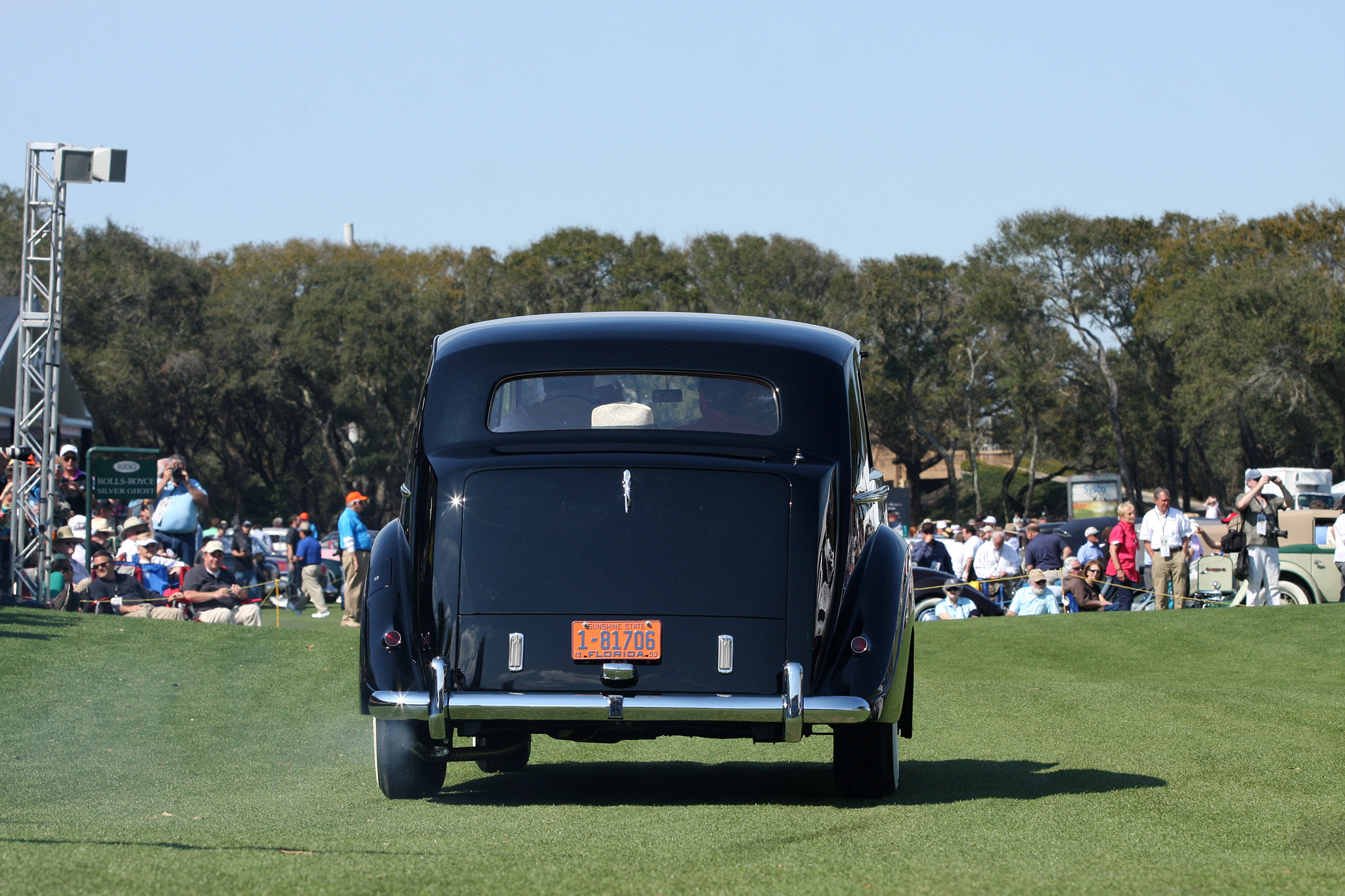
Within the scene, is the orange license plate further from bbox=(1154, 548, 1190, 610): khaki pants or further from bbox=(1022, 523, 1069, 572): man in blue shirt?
bbox=(1022, 523, 1069, 572): man in blue shirt

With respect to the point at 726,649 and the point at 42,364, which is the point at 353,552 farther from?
the point at 726,649

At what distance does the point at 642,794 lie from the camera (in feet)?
22.8

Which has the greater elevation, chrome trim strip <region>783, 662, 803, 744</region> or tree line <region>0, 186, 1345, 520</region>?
tree line <region>0, 186, 1345, 520</region>

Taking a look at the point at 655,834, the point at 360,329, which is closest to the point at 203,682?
the point at 655,834

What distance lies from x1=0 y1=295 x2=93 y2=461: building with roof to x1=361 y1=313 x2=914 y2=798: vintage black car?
23.6m

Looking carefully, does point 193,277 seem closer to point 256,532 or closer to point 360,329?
point 360,329

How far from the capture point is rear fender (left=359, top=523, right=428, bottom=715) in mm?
6012

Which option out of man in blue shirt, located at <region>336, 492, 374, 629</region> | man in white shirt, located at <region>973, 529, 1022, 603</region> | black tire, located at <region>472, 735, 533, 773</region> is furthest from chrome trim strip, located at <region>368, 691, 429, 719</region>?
man in white shirt, located at <region>973, 529, 1022, 603</region>

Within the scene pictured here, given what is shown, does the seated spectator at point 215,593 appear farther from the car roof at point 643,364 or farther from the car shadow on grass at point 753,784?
the car roof at point 643,364

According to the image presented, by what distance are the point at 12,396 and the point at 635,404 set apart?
85.8 feet

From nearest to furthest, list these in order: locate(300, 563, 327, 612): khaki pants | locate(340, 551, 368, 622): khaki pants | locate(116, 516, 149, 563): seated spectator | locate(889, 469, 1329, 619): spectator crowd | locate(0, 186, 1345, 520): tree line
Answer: locate(340, 551, 368, 622): khaki pants < locate(889, 469, 1329, 619): spectator crowd < locate(116, 516, 149, 563): seated spectator < locate(300, 563, 327, 612): khaki pants < locate(0, 186, 1345, 520): tree line

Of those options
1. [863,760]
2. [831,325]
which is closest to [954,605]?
[863,760]

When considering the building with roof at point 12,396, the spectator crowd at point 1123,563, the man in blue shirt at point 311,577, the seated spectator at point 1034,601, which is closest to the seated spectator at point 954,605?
the spectator crowd at point 1123,563

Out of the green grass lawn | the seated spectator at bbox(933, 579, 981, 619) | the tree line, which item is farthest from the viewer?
the tree line
